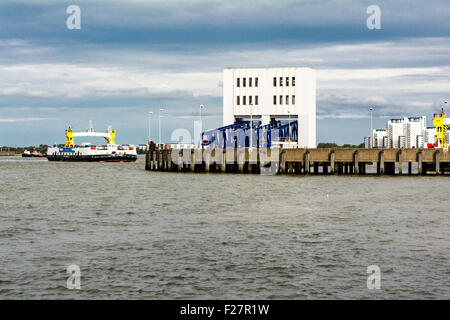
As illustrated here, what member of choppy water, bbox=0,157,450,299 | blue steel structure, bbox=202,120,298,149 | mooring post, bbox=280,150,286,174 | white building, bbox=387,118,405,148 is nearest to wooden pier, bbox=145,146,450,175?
mooring post, bbox=280,150,286,174

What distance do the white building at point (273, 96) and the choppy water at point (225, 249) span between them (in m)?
66.9

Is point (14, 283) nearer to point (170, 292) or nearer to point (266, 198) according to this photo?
point (170, 292)

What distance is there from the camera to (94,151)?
181625mm

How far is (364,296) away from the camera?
15680mm

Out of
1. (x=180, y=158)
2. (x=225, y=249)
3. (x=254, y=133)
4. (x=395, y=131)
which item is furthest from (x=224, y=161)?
(x=395, y=131)

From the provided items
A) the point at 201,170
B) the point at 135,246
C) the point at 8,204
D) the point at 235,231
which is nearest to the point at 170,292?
the point at 135,246

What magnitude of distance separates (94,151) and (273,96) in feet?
290

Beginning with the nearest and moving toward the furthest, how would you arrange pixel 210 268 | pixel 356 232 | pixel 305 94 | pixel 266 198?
pixel 210 268
pixel 356 232
pixel 266 198
pixel 305 94

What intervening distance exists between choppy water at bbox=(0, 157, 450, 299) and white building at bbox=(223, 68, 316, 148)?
66.9 m

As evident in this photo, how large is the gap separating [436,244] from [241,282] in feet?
32.7

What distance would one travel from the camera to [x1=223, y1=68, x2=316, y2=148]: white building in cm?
10712

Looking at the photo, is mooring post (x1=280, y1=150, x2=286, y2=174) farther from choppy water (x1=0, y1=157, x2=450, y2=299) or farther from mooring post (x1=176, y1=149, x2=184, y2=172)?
choppy water (x1=0, y1=157, x2=450, y2=299)

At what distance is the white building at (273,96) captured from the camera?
107125 millimetres
